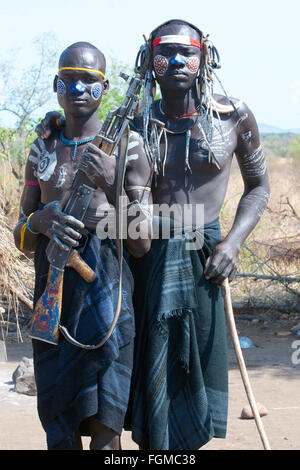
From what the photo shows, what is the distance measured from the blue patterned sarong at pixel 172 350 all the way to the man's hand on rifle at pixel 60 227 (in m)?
0.45

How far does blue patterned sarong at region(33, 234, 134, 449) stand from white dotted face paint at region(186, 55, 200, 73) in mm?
832

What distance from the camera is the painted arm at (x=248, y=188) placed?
2.87 meters

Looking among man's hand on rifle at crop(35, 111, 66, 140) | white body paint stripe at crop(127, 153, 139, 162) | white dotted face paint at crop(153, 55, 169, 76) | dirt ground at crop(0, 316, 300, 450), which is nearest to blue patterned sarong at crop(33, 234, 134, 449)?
white body paint stripe at crop(127, 153, 139, 162)

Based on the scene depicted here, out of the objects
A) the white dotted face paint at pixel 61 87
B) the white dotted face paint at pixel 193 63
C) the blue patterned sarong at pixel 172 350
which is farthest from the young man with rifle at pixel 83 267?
the white dotted face paint at pixel 193 63

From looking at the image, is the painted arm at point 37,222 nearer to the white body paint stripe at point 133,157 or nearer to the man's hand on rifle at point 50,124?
the man's hand on rifle at point 50,124

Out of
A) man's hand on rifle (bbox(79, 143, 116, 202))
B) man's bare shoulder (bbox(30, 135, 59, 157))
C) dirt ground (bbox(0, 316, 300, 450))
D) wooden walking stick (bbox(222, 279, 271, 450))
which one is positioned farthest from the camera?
dirt ground (bbox(0, 316, 300, 450))

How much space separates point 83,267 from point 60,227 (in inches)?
6.8

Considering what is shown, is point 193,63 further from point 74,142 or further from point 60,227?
point 60,227

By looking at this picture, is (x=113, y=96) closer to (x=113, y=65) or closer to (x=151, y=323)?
(x=113, y=65)

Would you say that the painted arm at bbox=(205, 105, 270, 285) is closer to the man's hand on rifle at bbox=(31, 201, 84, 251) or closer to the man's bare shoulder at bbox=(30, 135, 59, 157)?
the man's hand on rifle at bbox=(31, 201, 84, 251)

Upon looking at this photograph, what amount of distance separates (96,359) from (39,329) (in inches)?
9.9

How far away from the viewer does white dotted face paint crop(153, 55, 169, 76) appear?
280 cm

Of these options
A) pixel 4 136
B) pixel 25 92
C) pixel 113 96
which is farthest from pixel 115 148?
pixel 25 92

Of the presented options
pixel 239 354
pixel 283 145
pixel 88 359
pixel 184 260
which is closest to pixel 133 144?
pixel 184 260
